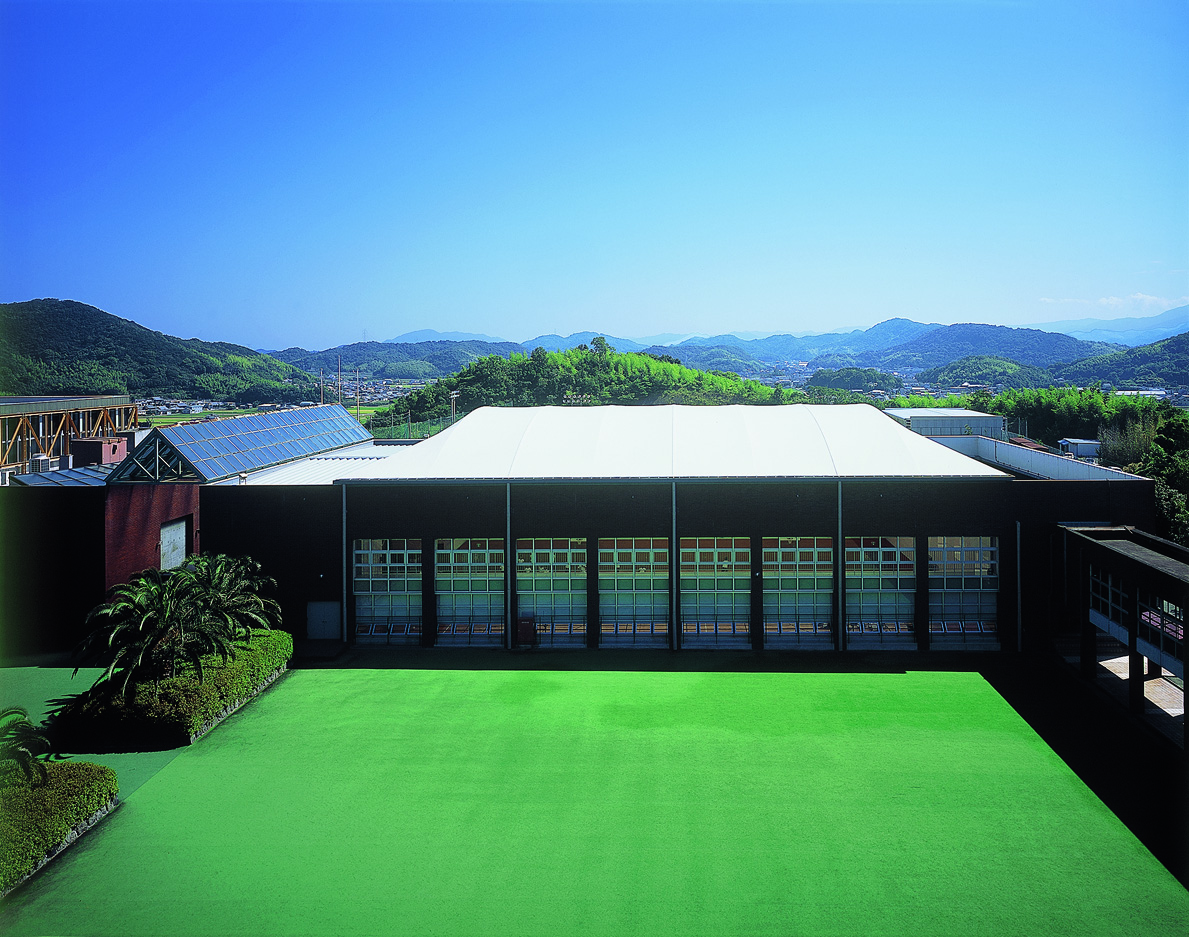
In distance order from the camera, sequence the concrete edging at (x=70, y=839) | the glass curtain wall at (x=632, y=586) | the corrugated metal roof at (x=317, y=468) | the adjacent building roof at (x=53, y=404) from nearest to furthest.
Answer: the concrete edging at (x=70, y=839) → the glass curtain wall at (x=632, y=586) → the corrugated metal roof at (x=317, y=468) → the adjacent building roof at (x=53, y=404)

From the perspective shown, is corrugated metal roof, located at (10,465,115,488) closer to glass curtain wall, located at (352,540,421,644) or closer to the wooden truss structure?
glass curtain wall, located at (352,540,421,644)

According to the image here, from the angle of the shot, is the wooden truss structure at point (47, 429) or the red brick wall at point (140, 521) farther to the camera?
the wooden truss structure at point (47, 429)

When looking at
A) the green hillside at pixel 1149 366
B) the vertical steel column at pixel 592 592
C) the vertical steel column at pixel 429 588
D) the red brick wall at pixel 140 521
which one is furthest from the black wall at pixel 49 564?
the green hillside at pixel 1149 366

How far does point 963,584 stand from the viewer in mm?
25828

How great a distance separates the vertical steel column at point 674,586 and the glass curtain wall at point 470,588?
522cm

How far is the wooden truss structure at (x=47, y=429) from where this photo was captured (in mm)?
47281

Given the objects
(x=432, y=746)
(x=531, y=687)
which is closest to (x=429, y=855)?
(x=432, y=746)

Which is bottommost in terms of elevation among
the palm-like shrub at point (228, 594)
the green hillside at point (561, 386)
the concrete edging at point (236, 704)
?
the concrete edging at point (236, 704)

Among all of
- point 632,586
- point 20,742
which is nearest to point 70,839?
point 20,742

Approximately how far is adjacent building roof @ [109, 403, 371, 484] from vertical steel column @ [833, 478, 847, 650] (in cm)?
2072

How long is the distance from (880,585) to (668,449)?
786cm

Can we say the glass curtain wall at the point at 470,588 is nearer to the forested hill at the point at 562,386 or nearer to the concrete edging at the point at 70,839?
the concrete edging at the point at 70,839

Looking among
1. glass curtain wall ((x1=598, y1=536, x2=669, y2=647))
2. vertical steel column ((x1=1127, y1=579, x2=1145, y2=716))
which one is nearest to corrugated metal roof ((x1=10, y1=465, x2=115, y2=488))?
glass curtain wall ((x1=598, y1=536, x2=669, y2=647))

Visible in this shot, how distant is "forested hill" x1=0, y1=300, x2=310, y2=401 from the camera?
77625mm
